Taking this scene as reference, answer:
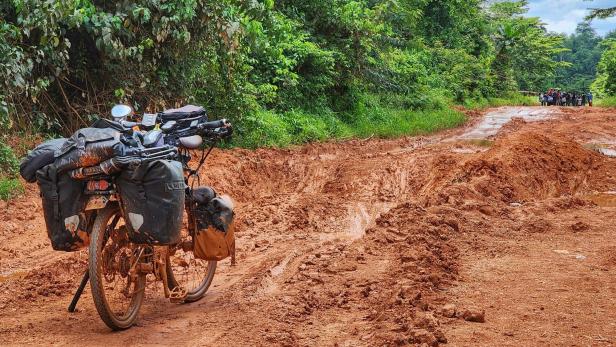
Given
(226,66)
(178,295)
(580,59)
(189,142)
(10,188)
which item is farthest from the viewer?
(580,59)

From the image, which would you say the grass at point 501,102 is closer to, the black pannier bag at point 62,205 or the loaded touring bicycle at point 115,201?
the loaded touring bicycle at point 115,201

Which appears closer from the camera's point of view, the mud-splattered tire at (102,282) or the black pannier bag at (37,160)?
the mud-splattered tire at (102,282)

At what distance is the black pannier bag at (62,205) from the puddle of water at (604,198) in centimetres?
796

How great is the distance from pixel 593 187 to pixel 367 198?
4.11 metres

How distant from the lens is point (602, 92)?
43406mm

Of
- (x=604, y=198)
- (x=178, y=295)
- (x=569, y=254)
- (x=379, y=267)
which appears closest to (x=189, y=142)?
(x=178, y=295)

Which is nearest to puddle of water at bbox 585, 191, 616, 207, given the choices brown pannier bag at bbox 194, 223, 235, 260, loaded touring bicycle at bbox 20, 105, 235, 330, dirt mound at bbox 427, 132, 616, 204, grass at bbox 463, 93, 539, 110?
dirt mound at bbox 427, 132, 616, 204

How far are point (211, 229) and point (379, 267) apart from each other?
62.0 inches

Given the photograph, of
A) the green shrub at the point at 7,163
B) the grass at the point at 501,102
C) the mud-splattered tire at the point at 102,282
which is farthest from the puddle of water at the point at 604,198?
the grass at the point at 501,102

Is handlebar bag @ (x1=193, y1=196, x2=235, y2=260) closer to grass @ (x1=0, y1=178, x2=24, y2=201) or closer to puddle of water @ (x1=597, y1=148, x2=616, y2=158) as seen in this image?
grass @ (x1=0, y1=178, x2=24, y2=201)

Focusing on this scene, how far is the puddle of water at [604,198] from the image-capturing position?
10.1 meters

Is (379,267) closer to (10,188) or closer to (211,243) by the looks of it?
(211,243)

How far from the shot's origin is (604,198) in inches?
419

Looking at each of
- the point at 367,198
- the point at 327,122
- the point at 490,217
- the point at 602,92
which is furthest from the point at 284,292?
the point at 602,92
